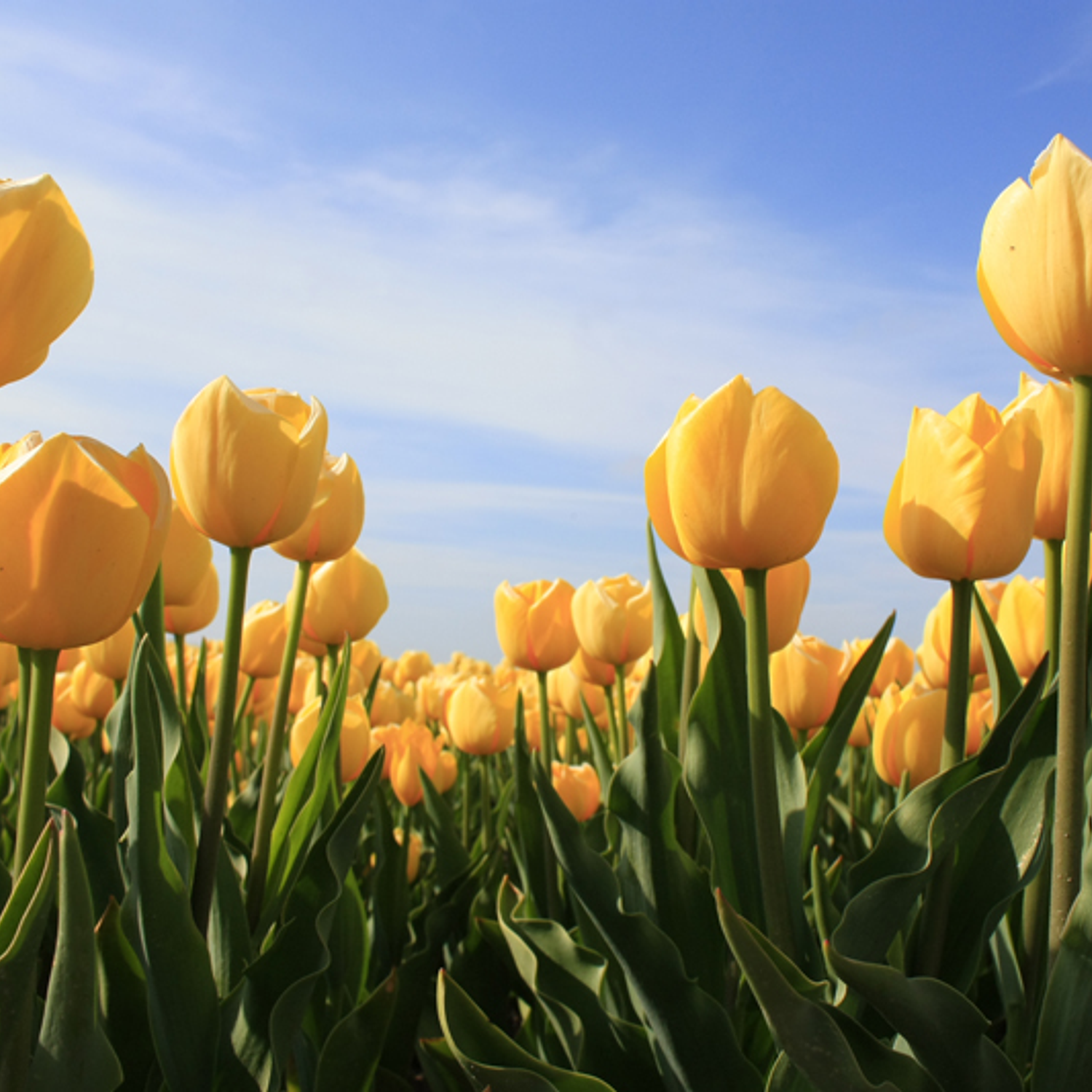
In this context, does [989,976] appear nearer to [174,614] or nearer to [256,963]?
[256,963]

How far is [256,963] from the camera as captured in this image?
129 centimetres

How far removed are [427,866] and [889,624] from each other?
216 centimetres

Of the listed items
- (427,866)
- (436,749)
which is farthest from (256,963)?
(427,866)

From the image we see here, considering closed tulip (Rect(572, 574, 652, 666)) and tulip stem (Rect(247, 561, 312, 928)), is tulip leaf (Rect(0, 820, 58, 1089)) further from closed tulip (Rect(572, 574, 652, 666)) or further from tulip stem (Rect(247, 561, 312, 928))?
closed tulip (Rect(572, 574, 652, 666))

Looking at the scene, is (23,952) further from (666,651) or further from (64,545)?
(666,651)

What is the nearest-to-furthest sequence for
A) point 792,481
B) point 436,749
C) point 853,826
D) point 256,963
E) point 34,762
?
1. point 34,762
2. point 792,481
3. point 256,963
4. point 853,826
5. point 436,749

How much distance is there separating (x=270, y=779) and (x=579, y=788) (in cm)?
101

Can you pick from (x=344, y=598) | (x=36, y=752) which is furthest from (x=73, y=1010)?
(x=344, y=598)

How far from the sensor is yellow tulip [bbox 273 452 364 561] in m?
1.65

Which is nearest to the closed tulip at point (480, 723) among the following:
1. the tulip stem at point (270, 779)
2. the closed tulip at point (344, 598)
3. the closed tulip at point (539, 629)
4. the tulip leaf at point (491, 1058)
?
the closed tulip at point (539, 629)

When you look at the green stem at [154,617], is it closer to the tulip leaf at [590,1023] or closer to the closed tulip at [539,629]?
the tulip leaf at [590,1023]

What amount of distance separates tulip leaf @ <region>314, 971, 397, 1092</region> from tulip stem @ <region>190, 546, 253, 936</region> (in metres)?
0.24

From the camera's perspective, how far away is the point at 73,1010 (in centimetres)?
101

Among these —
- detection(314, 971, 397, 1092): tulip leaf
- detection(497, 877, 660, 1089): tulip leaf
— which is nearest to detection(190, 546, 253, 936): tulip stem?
detection(314, 971, 397, 1092): tulip leaf
